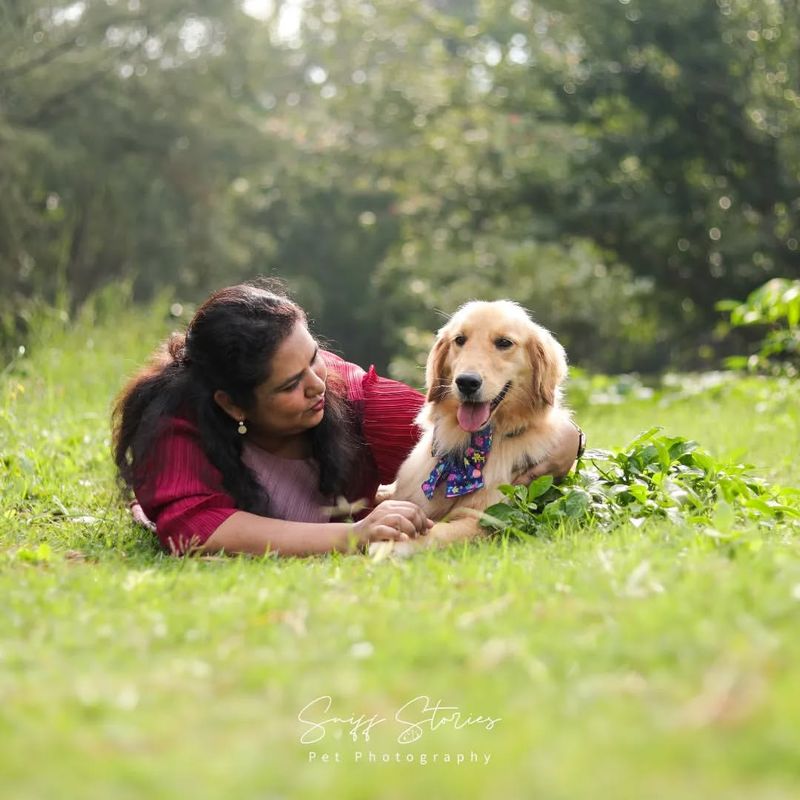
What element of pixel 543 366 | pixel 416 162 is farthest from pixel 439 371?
pixel 416 162

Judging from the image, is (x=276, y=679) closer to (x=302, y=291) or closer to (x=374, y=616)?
(x=374, y=616)

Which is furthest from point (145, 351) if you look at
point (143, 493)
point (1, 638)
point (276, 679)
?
point (276, 679)

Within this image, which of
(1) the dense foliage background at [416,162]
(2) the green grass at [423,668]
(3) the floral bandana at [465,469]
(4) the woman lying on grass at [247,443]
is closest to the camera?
(2) the green grass at [423,668]

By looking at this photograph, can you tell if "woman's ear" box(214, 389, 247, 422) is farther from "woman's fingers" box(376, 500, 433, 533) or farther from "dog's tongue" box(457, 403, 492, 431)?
"dog's tongue" box(457, 403, 492, 431)

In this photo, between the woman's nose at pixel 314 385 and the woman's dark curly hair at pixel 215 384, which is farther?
the woman's nose at pixel 314 385

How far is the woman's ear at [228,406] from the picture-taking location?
437 cm

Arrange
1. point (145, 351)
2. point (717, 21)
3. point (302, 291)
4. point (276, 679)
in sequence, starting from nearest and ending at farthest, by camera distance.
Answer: point (276, 679) < point (145, 351) < point (717, 21) < point (302, 291)

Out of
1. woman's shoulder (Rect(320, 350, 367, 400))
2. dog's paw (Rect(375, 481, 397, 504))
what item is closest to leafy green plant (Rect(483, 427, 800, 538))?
dog's paw (Rect(375, 481, 397, 504))

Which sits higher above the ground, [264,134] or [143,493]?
[264,134]

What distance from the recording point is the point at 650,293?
47.7ft

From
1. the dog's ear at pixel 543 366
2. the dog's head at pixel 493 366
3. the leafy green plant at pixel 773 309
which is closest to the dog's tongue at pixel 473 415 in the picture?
the dog's head at pixel 493 366

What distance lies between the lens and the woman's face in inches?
169

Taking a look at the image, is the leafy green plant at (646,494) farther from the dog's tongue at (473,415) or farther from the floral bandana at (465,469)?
the dog's tongue at (473,415)

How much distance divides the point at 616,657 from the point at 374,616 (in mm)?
667
